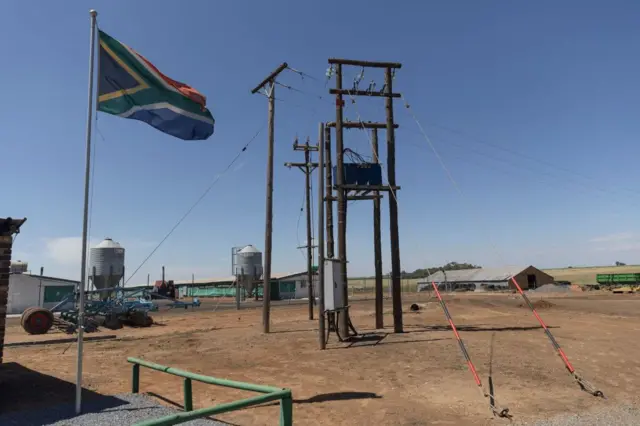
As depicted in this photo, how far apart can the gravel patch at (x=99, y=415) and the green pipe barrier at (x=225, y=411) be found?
1.75 metres

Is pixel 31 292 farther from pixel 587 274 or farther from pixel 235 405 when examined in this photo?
pixel 587 274

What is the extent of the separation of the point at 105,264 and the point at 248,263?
18.4 metres

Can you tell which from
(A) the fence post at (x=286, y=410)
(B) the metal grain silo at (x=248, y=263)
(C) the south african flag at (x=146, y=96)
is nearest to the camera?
(A) the fence post at (x=286, y=410)

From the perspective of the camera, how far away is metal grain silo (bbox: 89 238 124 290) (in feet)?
116

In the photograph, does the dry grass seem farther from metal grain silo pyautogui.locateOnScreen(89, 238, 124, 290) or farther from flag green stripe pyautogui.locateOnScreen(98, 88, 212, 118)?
flag green stripe pyautogui.locateOnScreen(98, 88, 212, 118)

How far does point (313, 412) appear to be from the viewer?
753 centimetres

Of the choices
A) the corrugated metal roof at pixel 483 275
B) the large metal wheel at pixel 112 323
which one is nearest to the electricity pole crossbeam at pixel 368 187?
the large metal wheel at pixel 112 323

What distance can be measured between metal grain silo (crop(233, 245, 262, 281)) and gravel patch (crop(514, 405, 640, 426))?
4580 cm

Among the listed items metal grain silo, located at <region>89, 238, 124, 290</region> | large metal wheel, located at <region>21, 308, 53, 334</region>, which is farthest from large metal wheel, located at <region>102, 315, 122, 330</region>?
metal grain silo, located at <region>89, 238, 124, 290</region>

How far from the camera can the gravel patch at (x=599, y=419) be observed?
21.8 feet

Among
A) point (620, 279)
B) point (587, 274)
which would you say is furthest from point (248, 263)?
point (587, 274)

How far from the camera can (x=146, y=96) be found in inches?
329

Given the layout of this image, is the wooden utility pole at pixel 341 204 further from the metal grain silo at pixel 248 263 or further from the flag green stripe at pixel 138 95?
the metal grain silo at pixel 248 263

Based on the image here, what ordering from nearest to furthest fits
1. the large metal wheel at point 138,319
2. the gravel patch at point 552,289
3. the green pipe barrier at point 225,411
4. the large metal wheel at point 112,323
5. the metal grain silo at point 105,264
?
the green pipe barrier at point 225,411, the large metal wheel at point 112,323, the large metal wheel at point 138,319, the metal grain silo at point 105,264, the gravel patch at point 552,289
